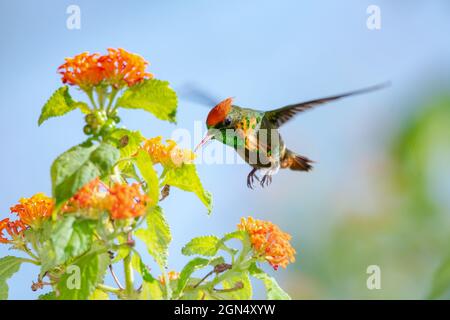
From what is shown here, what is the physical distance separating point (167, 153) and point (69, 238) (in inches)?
25.5

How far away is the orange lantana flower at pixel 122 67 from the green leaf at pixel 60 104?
7.0 inches

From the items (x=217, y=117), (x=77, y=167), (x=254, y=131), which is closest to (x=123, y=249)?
(x=77, y=167)

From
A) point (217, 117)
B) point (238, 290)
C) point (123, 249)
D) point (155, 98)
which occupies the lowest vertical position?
point (238, 290)

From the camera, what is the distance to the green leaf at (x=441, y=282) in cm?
162

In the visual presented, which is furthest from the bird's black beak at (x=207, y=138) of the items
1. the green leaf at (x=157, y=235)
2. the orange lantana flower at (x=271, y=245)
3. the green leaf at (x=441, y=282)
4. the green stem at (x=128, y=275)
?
the green leaf at (x=441, y=282)

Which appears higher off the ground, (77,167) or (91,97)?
(91,97)

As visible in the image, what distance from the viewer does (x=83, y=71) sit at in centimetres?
238

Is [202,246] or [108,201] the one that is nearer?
[108,201]

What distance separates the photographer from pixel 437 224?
3.09m

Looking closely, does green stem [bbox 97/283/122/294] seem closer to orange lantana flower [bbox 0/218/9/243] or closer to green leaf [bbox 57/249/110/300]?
green leaf [bbox 57/249/110/300]

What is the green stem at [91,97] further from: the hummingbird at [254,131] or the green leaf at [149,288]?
the hummingbird at [254,131]

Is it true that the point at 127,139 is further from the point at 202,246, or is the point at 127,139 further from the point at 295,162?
the point at 295,162

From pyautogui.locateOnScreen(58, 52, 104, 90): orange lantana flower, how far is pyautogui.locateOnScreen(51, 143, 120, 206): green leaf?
0.26m
